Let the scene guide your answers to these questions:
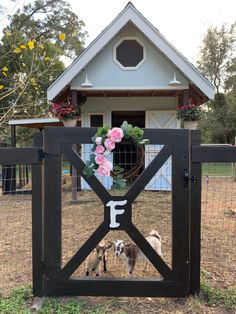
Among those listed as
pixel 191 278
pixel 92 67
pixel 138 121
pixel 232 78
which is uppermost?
pixel 232 78

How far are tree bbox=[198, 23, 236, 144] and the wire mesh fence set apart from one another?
16.7 m

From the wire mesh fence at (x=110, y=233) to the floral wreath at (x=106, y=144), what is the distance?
53.6 inches

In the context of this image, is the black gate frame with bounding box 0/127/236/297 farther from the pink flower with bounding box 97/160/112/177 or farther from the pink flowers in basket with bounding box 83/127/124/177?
the pink flower with bounding box 97/160/112/177

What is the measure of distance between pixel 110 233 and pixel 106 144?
2669 mm

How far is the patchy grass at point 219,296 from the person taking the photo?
297 cm

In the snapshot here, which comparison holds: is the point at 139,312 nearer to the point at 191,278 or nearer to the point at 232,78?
the point at 191,278

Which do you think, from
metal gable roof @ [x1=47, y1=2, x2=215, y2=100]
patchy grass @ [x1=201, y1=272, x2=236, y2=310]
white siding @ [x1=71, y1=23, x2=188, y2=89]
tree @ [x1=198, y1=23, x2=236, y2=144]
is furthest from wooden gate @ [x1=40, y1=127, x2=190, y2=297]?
tree @ [x1=198, y1=23, x2=236, y2=144]

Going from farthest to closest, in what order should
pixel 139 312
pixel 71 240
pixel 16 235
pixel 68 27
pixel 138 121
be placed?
1. pixel 68 27
2. pixel 138 121
3. pixel 16 235
4. pixel 71 240
5. pixel 139 312

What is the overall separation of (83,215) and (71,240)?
1.77 meters

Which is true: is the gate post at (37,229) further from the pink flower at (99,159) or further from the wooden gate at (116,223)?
the pink flower at (99,159)

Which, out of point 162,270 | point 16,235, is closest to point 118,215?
point 162,270

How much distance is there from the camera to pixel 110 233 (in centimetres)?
521

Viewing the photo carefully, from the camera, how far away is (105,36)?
784 cm

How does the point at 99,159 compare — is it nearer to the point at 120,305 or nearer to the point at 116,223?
the point at 116,223
